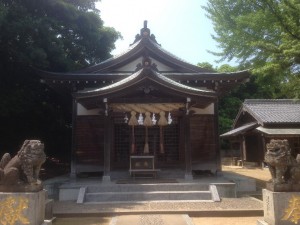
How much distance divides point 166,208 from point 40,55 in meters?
11.9

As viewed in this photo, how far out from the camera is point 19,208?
6500 millimetres

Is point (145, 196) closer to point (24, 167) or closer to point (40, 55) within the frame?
point (24, 167)

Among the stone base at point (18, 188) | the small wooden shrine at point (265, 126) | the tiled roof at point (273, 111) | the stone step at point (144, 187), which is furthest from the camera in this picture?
the tiled roof at point (273, 111)

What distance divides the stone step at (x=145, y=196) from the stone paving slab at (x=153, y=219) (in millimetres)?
1808

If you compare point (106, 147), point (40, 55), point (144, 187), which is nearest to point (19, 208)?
point (144, 187)

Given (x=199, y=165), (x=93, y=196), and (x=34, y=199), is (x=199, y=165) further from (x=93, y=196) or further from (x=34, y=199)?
(x=34, y=199)

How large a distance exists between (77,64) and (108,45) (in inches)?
153

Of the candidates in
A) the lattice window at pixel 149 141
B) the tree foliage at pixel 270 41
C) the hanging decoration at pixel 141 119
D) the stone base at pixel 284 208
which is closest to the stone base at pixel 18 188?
the stone base at pixel 284 208

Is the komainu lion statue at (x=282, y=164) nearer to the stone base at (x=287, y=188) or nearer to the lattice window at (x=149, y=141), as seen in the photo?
the stone base at (x=287, y=188)

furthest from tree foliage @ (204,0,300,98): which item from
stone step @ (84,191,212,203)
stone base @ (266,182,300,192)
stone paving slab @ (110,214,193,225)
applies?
stone paving slab @ (110,214,193,225)

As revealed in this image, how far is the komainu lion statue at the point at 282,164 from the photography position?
6.73 m

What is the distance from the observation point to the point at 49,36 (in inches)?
696

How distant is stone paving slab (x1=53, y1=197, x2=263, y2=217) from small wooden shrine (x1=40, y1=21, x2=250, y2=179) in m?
2.86

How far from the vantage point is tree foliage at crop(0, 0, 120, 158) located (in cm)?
1638
